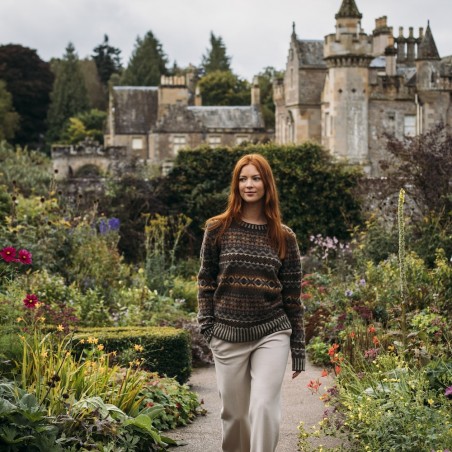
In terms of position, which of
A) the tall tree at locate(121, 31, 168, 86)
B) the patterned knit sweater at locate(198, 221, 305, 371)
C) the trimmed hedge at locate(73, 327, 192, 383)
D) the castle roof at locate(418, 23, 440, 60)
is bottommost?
the trimmed hedge at locate(73, 327, 192, 383)

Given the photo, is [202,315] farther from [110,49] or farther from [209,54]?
[110,49]

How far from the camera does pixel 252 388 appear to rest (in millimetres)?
5973

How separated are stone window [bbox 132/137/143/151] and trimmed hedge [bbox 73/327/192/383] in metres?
52.9

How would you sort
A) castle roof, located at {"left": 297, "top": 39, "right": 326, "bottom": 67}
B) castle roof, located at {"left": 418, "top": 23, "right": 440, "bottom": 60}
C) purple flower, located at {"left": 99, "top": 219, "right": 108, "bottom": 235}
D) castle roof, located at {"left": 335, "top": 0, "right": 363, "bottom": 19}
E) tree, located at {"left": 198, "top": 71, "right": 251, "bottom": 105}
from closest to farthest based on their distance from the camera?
purple flower, located at {"left": 99, "top": 219, "right": 108, "bottom": 235} < castle roof, located at {"left": 335, "top": 0, "right": 363, "bottom": 19} < castle roof, located at {"left": 418, "top": 23, "right": 440, "bottom": 60} < castle roof, located at {"left": 297, "top": 39, "right": 326, "bottom": 67} < tree, located at {"left": 198, "top": 71, "right": 251, "bottom": 105}

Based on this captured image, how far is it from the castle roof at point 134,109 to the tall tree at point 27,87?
511 inches

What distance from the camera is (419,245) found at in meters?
14.8

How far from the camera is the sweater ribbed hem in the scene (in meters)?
6.08

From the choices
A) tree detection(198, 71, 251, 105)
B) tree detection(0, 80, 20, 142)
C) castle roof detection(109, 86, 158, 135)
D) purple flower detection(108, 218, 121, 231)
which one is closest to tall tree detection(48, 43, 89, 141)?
tree detection(0, 80, 20, 142)

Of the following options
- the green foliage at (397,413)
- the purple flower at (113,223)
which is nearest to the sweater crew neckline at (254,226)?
the green foliage at (397,413)

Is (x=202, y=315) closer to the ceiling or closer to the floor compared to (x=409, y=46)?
closer to the floor

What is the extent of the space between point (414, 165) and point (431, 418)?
10601 mm

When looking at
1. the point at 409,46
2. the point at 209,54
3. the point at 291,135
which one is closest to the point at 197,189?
the point at 291,135

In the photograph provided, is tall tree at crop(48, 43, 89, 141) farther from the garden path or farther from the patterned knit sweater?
the patterned knit sweater

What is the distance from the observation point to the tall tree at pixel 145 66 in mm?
87125
